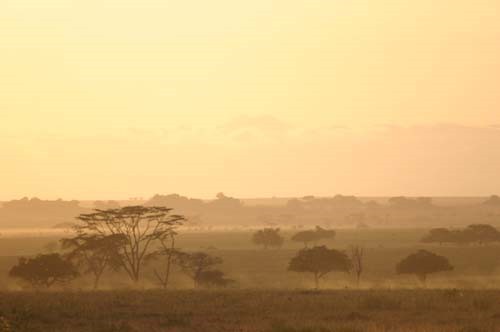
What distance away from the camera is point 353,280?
61.9 meters

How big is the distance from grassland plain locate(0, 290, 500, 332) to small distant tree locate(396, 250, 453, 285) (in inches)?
739

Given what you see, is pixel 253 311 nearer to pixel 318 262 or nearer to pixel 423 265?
pixel 318 262

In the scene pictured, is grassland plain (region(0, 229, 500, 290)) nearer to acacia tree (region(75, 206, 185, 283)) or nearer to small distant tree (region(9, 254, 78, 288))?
small distant tree (region(9, 254, 78, 288))

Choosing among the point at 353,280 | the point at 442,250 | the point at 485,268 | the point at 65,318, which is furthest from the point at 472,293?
the point at 442,250

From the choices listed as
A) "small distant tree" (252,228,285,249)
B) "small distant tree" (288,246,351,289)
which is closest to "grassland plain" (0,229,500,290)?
"small distant tree" (288,246,351,289)

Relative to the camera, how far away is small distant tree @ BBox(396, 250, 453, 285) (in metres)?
58.7

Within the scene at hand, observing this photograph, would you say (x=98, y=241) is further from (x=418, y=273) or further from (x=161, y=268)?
(x=418, y=273)

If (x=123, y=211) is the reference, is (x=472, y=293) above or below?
below

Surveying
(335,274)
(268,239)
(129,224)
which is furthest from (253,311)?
(268,239)

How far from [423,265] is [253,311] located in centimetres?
2854

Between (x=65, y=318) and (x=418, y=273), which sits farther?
(x=418, y=273)

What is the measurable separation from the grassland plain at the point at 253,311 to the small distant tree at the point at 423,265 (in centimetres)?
1878

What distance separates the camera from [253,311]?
33.4 metres

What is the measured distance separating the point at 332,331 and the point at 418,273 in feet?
109
